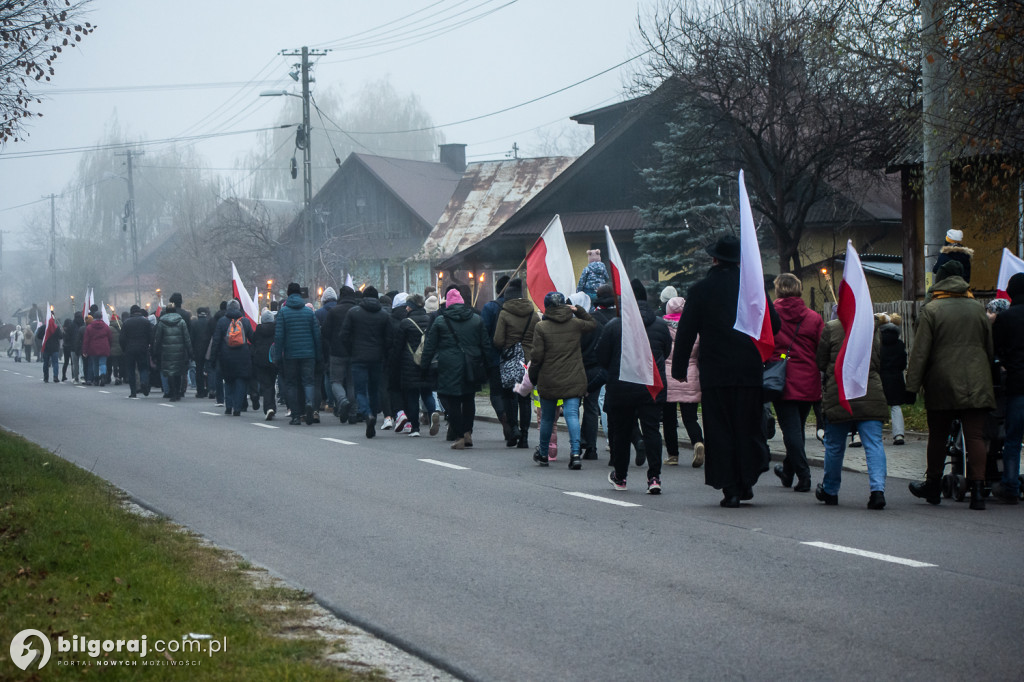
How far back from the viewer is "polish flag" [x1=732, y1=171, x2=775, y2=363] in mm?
9656

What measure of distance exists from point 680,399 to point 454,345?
3.45m

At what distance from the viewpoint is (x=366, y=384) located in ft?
58.7

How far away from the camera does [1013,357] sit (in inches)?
398

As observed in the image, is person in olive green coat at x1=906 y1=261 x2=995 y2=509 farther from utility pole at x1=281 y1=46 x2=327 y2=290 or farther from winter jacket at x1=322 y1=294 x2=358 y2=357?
utility pole at x1=281 y1=46 x2=327 y2=290

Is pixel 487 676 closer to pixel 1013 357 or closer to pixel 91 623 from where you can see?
pixel 91 623

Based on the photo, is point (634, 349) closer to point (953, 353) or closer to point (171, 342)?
point (953, 353)

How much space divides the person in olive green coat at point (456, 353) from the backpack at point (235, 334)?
725cm

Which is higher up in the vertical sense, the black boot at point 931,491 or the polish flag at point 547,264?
the polish flag at point 547,264

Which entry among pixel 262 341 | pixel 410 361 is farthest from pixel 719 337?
pixel 262 341

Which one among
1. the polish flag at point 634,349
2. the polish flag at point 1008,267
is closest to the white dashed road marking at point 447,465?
the polish flag at point 634,349

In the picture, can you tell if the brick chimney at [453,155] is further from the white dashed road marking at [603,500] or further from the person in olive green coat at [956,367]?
the person in olive green coat at [956,367]

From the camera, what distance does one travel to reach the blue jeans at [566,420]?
13219 mm

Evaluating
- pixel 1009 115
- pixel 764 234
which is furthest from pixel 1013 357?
pixel 764 234

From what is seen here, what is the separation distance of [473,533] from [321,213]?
48.4m
